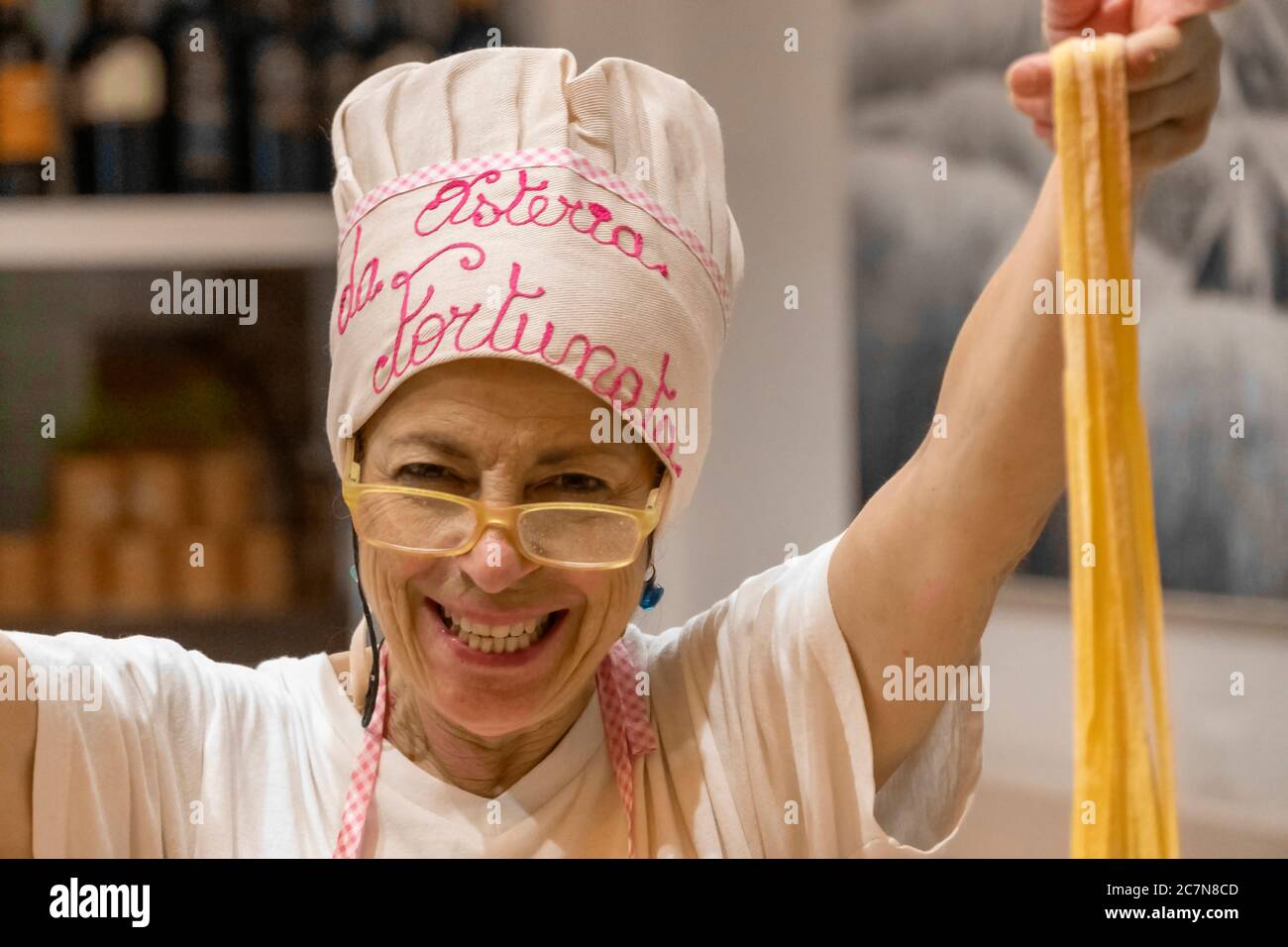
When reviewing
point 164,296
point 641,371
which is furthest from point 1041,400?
point 164,296

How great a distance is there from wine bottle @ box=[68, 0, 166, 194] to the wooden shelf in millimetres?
39

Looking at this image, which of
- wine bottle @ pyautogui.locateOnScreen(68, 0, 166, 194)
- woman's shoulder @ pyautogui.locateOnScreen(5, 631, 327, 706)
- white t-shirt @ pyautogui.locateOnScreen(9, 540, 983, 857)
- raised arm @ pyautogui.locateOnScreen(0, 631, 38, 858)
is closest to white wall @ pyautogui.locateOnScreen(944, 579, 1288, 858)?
white t-shirt @ pyautogui.locateOnScreen(9, 540, 983, 857)

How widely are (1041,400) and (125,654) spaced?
521 millimetres

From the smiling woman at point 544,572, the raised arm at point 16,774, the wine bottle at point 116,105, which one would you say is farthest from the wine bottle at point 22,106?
the raised arm at point 16,774

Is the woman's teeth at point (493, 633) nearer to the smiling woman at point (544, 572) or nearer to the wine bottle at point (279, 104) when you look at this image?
the smiling woman at point (544, 572)

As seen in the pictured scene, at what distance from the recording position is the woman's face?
2.35ft

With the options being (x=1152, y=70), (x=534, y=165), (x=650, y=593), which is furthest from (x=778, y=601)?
(x=1152, y=70)

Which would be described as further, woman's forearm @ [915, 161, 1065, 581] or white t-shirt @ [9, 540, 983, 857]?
white t-shirt @ [9, 540, 983, 857]

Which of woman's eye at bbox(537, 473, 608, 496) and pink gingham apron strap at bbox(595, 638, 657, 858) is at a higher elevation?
woman's eye at bbox(537, 473, 608, 496)

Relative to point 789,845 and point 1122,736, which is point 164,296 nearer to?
point 789,845

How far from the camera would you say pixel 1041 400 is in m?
0.65

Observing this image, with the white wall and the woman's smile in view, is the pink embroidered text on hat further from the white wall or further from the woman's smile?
the white wall

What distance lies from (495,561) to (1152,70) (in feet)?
1.30

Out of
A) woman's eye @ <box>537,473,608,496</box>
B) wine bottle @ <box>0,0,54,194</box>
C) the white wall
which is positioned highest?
wine bottle @ <box>0,0,54,194</box>
